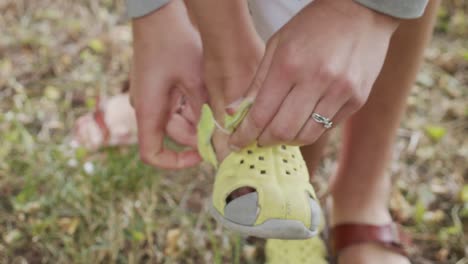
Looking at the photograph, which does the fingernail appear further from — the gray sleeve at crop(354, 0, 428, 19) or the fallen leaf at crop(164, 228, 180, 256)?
the fallen leaf at crop(164, 228, 180, 256)

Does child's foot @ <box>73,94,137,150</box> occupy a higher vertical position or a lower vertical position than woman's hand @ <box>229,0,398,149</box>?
lower

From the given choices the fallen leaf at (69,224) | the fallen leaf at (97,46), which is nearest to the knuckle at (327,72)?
the fallen leaf at (69,224)

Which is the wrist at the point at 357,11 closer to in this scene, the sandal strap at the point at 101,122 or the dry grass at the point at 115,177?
the dry grass at the point at 115,177

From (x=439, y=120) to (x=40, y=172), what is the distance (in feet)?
3.29

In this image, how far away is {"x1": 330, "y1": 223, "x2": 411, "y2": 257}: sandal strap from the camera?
1168 mm

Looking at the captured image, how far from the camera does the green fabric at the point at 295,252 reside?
1141mm

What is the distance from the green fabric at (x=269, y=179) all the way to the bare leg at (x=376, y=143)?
0.31 metres

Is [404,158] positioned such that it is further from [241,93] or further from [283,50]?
[283,50]

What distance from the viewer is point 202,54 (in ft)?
3.10

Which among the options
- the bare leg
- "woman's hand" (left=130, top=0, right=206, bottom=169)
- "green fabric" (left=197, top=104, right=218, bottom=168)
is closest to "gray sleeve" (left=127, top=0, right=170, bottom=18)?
"woman's hand" (left=130, top=0, right=206, bottom=169)

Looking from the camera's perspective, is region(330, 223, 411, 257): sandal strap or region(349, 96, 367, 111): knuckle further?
region(330, 223, 411, 257): sandal strap

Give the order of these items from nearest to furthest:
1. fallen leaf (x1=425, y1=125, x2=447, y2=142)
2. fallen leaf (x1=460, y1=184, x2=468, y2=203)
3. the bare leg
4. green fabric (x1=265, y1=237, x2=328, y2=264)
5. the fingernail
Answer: the fingernail
the bare leg
green fabric (x1=265, y1=237, x2=328, y2=264)
fallen leaf (x1=460, y1=184, x2=468, y2=203)
fallen leaf (x1=425, y1=125, x2=447, y2=142)

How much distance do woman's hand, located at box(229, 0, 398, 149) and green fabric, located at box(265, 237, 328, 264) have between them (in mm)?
452

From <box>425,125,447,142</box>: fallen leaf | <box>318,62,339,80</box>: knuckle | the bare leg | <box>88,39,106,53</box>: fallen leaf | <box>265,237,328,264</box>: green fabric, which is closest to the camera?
<box>318,62,339,80</box>: knuckle
